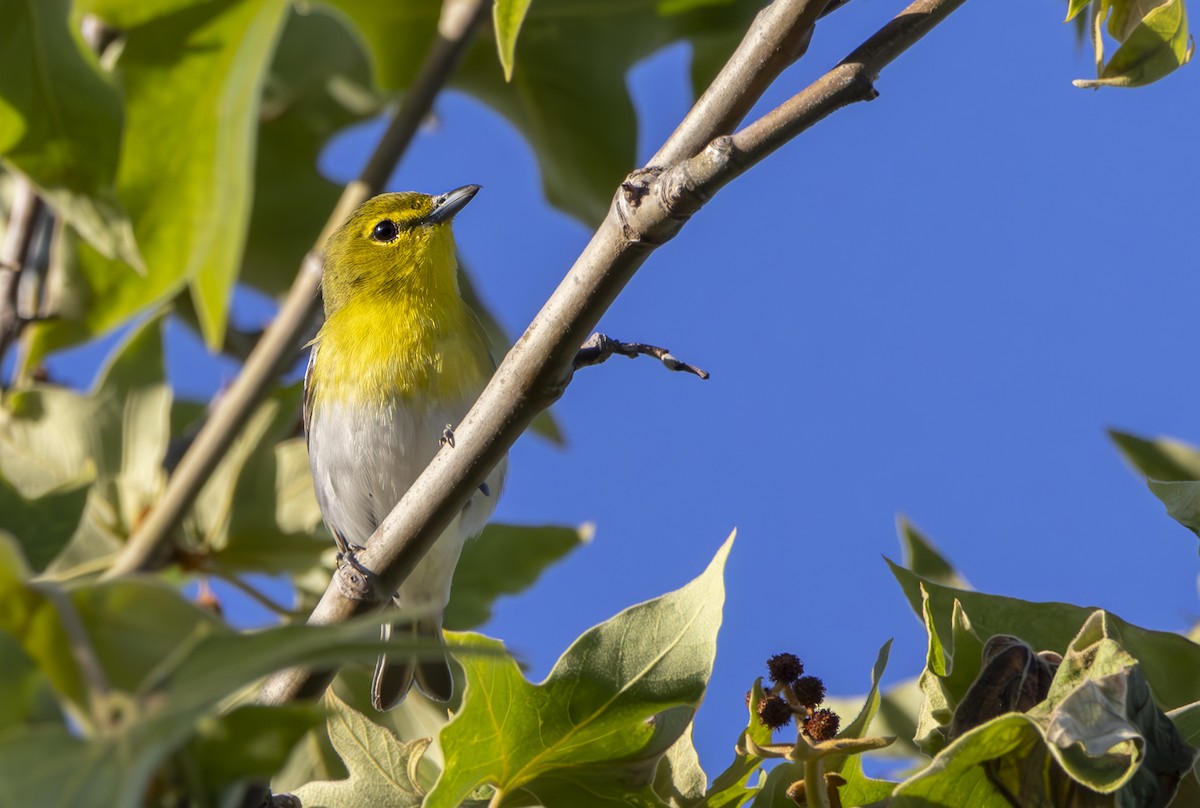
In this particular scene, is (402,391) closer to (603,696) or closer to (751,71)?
(603,696)

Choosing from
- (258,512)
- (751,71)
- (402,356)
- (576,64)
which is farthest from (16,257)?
(751,71)

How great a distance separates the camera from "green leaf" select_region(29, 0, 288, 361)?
2006 mm

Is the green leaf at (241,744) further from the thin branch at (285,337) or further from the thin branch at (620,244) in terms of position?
the thin branch at (285,337)

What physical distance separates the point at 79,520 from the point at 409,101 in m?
1.84

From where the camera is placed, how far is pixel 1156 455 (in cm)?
249

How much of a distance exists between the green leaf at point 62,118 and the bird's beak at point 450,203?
2.06 metres

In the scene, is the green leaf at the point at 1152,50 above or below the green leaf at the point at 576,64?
below

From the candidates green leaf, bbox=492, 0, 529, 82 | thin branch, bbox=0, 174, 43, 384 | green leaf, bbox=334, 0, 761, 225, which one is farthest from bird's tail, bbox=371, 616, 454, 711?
green leaf, bbox=492, 0, 529, 82

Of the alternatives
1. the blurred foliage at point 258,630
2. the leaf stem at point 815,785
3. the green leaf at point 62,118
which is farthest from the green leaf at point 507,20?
the leaf stem at point 815,785

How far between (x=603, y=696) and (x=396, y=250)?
285cm

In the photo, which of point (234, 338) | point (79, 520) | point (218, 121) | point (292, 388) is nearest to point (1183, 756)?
point (79, 520)

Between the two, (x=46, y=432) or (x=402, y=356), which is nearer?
(x=46, y=432)

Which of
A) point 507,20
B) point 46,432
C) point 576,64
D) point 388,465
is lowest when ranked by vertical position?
point 388,465

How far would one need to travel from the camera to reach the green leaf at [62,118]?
2.29m
